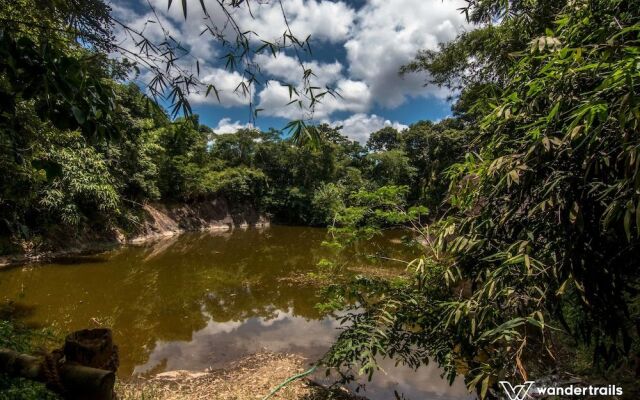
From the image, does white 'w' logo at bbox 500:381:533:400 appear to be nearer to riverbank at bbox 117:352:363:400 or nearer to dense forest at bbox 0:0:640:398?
dense forest at bbox 0:0:640:398

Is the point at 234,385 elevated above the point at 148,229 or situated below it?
below

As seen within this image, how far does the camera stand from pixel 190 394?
13.5 feet

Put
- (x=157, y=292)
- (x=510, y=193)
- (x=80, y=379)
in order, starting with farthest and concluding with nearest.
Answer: (x=157, y=292) < (x=510, y=193) < (x=80, y=379)

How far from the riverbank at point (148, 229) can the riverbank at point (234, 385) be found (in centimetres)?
776

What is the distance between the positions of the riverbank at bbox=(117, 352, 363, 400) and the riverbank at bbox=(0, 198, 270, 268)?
776 cm

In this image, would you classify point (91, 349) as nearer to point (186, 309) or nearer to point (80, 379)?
point (80, 379)

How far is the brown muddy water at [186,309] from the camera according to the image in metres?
5.16

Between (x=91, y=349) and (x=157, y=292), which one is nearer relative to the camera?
(x=91, y=349)

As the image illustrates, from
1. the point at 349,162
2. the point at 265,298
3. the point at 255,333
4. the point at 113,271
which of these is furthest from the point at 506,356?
the point at 349,162

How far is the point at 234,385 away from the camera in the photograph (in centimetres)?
441

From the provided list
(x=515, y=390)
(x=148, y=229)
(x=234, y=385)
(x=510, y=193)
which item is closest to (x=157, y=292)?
(x=234, y=385)

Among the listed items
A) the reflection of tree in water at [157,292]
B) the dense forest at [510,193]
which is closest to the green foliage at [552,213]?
the dense forest at [510,193]

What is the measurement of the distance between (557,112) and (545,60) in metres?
0.64

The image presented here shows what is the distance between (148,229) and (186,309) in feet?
34.5
